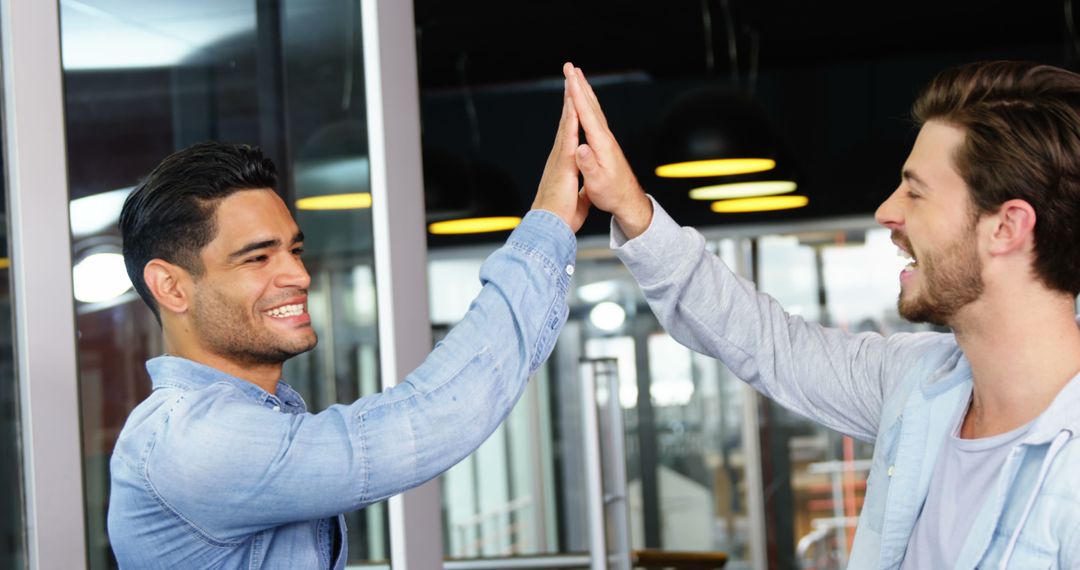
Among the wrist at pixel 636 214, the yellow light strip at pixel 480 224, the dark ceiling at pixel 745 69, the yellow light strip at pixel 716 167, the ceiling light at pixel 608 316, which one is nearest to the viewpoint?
the wrist at pixel 636 214

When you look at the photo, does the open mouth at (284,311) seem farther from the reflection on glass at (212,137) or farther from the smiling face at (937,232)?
the smiling face at (937,232)

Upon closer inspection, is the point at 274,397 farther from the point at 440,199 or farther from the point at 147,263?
the point at 440,199

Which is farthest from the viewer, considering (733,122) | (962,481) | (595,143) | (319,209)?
(733,122)

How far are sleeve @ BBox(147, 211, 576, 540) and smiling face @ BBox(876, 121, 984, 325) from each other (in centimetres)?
57

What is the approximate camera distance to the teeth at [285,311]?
1.52 meters

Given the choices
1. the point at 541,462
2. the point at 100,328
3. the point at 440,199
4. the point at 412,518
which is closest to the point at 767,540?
the point at 541,462

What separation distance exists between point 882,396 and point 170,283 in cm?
105

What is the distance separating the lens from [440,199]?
193 inches

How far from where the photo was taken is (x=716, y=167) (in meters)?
4.44

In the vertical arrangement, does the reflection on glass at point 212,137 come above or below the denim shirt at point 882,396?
above

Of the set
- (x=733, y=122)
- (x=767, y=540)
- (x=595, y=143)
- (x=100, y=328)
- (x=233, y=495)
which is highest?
(x=733, y=122)

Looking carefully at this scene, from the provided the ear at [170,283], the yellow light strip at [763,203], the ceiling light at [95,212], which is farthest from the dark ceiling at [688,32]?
the ear at [170,283]

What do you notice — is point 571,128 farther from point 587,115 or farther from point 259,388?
point 259,388

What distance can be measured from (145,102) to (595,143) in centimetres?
75
